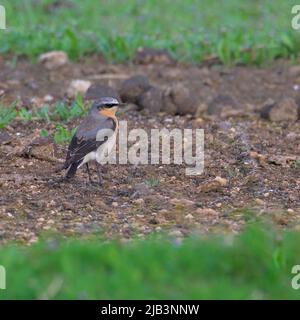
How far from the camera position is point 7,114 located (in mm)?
11344

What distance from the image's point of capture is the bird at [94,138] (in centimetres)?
980

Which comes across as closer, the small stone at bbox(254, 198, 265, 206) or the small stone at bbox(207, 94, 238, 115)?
the small stone at bbox(254, 198, 265, 206)

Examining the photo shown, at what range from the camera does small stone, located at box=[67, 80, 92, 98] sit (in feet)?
41.0

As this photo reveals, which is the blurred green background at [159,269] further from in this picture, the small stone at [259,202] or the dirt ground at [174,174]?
the small stone at [259,202]

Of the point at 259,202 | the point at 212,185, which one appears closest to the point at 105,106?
the point at 212,185

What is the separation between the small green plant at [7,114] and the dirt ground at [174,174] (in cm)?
9

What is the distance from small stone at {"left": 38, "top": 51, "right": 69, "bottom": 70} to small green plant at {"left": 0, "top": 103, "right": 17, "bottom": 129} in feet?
5.96

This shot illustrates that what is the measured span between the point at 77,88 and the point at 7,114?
145 cm

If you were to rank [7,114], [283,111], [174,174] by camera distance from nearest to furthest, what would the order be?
[174,174] → [7,114] → [283,111]

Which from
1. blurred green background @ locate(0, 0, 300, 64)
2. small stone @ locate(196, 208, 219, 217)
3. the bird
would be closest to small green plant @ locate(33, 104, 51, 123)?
the bird

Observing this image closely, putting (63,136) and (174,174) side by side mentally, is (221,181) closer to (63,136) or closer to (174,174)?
(174,174)

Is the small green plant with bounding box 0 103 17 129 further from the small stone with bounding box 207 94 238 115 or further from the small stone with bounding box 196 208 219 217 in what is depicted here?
the small stone with bounding box 196 208 219 217
